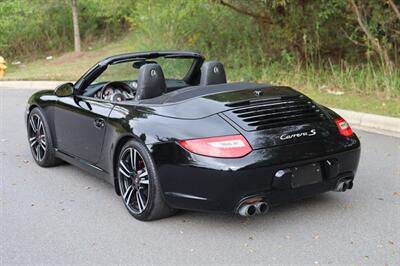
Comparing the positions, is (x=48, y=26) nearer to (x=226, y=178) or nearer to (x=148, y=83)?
(x=148, y=83)

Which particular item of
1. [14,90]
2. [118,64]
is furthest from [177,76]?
[14,90]

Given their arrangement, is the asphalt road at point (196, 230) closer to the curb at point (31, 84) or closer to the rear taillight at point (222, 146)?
the rear taillight at point (222, 146)

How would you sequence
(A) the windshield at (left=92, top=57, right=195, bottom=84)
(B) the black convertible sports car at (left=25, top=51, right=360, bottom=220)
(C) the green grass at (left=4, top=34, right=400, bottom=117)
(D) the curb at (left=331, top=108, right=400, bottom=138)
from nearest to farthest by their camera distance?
1. (B) the black convertible sports car at (left=25, top=51, right=360, bottom=220)
2. (A) the windshield at (left=92, top=57, right=195, bottom=84)
3. (D) the curb at (left=331, top=108, right=400, bottom=138)
4. (C) the green grass at (left=4, top=34, right=400, bottom=117)

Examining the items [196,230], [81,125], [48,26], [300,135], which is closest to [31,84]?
[48,26]

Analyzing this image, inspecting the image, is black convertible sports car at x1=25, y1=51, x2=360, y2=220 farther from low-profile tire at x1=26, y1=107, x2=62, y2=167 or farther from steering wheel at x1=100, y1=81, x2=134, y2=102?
low-profile tire at x1=26, y1=107, x2=62, y2=167

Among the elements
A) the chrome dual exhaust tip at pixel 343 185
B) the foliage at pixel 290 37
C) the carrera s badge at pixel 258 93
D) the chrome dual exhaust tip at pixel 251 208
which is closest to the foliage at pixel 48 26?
the foliage at pixel 290 37

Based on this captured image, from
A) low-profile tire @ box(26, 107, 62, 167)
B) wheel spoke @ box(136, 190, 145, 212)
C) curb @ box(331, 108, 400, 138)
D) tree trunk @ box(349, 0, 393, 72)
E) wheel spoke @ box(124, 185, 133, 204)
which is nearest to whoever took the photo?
wheel spoke @ box(136, 190, 145, 212)

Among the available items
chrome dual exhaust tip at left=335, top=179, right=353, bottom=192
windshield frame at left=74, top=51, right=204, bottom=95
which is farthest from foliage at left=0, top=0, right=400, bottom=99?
chrome dual exhaust tip at left=335, top=179, right=353, bottom=192

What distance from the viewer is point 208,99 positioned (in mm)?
4324

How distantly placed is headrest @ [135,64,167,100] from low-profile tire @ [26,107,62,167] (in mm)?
1708

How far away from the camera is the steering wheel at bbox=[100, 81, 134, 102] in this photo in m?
5.26

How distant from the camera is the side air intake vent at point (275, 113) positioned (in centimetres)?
405

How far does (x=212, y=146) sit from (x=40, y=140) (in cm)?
302

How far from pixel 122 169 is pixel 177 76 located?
1840 millimetres
